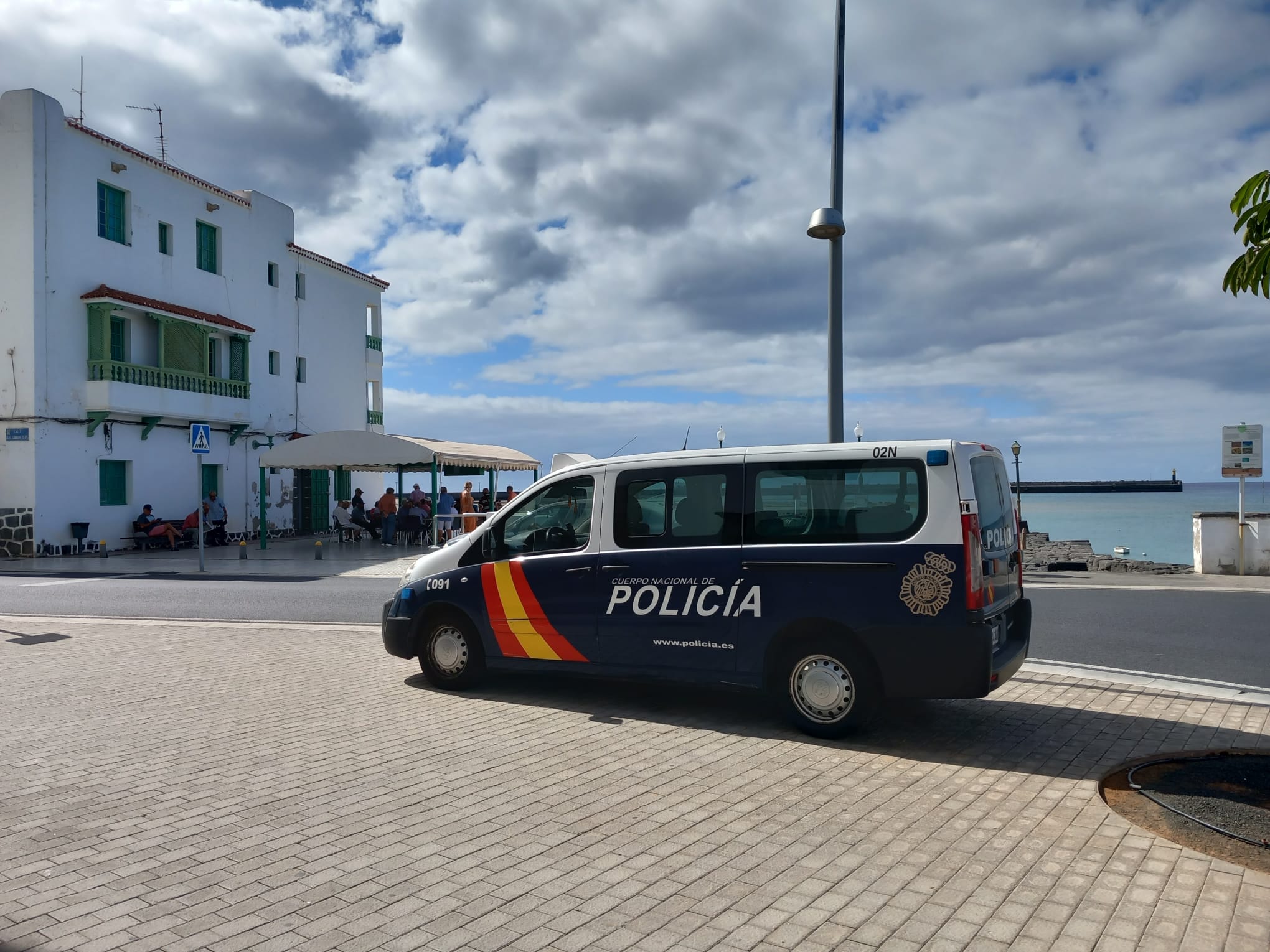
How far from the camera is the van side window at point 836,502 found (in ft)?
19.9

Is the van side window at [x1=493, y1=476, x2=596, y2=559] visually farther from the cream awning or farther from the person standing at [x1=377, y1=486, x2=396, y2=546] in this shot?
the person standing at [x1=377, y1=486, x2=396, y2=546]

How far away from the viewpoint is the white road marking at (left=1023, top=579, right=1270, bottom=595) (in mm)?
14703

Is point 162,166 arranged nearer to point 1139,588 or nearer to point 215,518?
point 215,518

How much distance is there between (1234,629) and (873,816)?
26.5ft

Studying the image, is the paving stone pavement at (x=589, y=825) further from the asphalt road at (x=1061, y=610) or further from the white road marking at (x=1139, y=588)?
the white road marking at (x=1139, y=588)

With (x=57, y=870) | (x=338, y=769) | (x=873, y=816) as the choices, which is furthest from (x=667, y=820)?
(x=57, y=870)

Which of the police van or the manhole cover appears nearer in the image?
the manhole cover

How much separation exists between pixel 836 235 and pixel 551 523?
15.0 feet

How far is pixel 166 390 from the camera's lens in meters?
27.5

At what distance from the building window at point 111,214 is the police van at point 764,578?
78.6 feet

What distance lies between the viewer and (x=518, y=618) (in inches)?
291

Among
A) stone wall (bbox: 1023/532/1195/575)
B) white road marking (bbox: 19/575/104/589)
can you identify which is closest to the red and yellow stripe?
white road marking (bbox: 19/575/104/589)

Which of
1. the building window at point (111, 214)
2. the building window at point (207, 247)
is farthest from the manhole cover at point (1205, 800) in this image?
the building window at point (207, 247)

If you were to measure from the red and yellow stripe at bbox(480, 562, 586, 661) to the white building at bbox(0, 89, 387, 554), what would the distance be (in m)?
15.0
